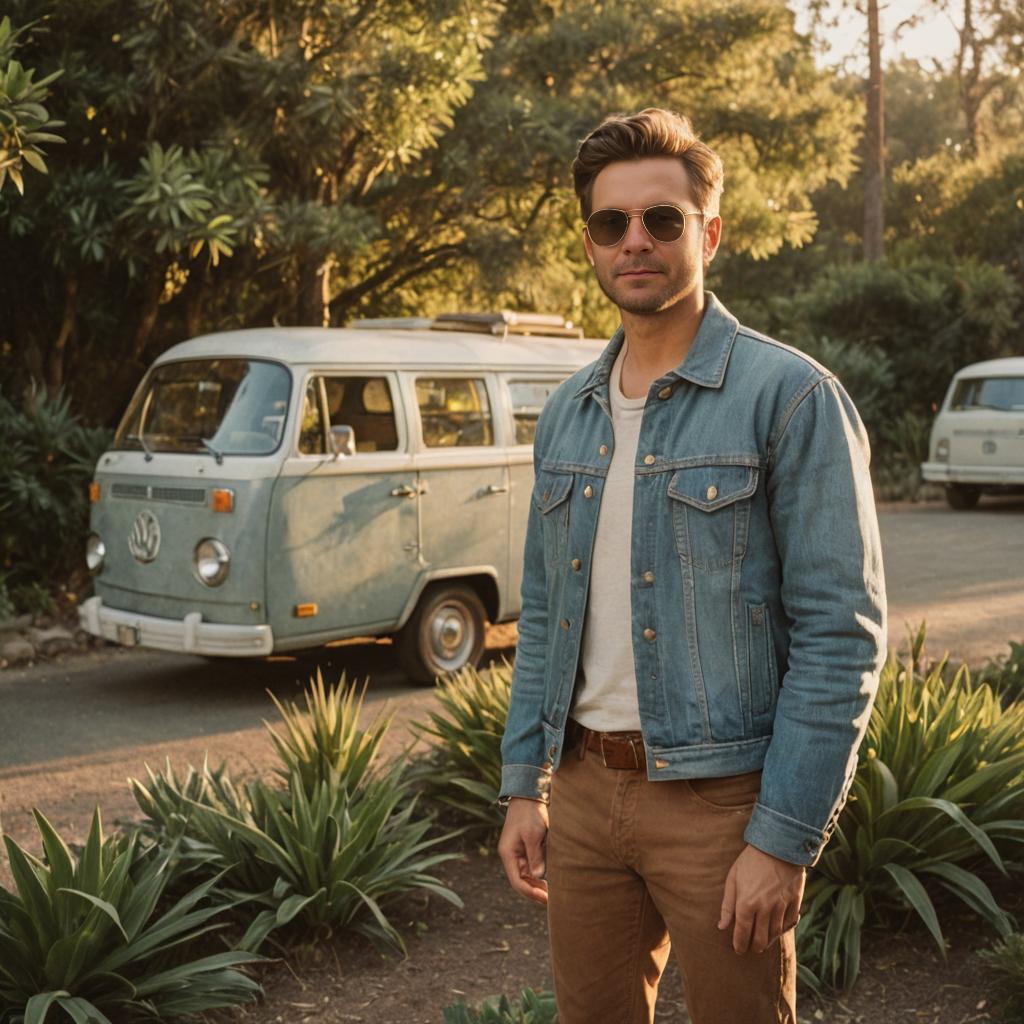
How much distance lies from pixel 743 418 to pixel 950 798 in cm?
241

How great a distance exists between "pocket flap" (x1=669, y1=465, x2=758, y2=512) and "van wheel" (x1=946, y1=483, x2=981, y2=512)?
17108 millimetres

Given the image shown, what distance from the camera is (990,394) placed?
17.9 metres

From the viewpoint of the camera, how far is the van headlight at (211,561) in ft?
25.6

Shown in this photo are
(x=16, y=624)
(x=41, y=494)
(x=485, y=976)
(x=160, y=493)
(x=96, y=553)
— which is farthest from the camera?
(x=41, y=494)

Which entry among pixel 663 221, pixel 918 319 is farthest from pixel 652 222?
pixel 918 319

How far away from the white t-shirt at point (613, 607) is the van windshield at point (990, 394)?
1630 centimetres

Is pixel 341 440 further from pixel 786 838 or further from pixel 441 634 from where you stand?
pixel 786 838

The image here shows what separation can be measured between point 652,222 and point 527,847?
1.21 meters

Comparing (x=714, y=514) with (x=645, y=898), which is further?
(x=645, y=898)

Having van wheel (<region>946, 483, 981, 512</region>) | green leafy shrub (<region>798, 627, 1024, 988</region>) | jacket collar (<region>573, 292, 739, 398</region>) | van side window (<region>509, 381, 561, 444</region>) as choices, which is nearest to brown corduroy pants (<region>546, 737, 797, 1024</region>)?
jacket collar (<region>573, 292, 739, 398</region>)

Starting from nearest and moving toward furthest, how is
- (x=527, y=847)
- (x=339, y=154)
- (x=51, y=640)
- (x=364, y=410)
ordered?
(x=527, y=847) < (x=364, y=410) < (x=51, y=640) < (x=339, y=154)

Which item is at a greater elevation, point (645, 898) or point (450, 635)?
point (645, 898)

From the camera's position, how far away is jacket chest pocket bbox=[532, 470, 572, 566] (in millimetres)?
2578

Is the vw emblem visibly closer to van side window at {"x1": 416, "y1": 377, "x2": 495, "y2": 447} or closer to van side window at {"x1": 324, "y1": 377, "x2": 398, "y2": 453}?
van side window at {"x1": 324, "y1": 377, "x2": 398, "y2": 453}
